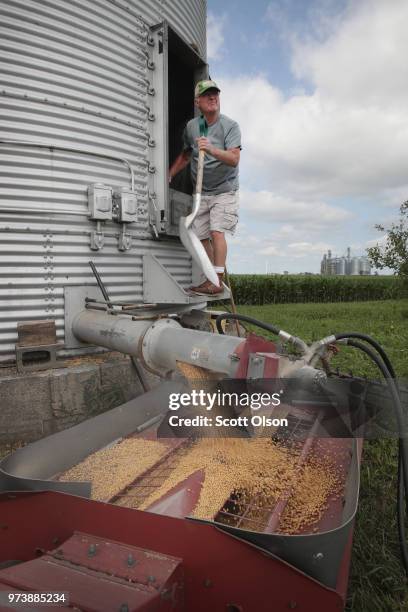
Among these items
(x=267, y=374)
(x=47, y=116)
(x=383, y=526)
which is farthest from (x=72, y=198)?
(x=383, y=526)

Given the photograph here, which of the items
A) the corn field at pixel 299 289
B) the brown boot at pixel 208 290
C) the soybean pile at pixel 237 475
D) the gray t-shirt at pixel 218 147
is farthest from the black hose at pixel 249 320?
the corn field at pixel 299 289

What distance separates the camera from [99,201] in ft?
14.3

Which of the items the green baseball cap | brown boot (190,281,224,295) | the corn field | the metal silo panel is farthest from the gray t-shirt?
the corn field

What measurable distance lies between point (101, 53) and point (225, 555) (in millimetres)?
4478

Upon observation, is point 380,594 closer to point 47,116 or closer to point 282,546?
point 282,546

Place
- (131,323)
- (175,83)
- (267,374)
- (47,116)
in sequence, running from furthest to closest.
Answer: (175,83), (47,116), (131,323), (267,374)

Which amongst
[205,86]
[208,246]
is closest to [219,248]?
[208,246]

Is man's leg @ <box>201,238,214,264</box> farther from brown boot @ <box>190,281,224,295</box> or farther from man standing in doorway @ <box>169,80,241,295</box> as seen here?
brown boot @ <box>190,281,224,295</box>

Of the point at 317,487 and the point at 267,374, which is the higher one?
the point at 267,374

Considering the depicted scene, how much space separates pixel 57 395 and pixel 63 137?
7.57 feet

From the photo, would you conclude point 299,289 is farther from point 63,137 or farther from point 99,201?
point 63,137

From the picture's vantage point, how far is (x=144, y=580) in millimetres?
1668

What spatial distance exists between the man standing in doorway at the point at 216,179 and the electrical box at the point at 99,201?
3.26 feet

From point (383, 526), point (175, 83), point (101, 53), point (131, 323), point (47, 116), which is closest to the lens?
point (383, 526)
